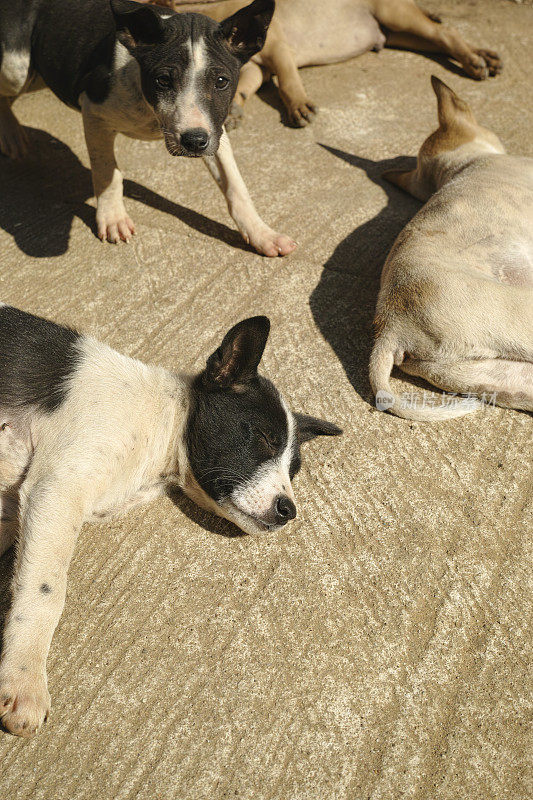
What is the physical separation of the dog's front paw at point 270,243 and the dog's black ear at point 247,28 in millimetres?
1053

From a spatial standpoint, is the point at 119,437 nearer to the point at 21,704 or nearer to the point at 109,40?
the point at 21,704

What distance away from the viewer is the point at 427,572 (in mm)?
2916

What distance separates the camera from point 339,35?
6.68m

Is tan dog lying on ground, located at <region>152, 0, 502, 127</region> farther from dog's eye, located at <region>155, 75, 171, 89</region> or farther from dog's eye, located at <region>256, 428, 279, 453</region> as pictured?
dog's eye, located at <region>256, 428, 279, 453</region>

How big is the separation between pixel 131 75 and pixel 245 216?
43.2 inches

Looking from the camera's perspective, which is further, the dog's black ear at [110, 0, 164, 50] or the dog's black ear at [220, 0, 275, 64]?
the dog's black ear at [220, 0, 275, 64]

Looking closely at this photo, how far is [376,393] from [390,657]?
1.37m

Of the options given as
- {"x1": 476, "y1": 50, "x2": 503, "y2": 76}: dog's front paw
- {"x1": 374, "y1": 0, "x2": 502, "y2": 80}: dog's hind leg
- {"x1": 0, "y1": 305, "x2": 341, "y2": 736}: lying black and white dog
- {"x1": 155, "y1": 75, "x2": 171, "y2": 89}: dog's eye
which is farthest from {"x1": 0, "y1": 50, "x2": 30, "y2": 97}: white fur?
{"x1": 476, "y1": 50, "x2": 503, "y2": 76}: dog's front paw

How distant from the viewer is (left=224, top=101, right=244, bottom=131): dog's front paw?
18.6ft

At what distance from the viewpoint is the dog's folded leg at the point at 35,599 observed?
2266 millimetres

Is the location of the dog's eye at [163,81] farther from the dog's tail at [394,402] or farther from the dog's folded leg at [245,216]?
the dog's tail at [394,402]

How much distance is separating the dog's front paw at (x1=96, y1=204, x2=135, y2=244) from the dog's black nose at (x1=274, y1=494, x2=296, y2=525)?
8.25ft

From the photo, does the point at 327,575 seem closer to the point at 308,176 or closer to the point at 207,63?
the point at 207,63

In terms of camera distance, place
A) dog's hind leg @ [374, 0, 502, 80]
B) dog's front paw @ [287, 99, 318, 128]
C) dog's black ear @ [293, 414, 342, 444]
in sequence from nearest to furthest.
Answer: dog's black ear @ [293, 414, 342, 444], dog's front paw @ [287, 99, 318, 128], dog's hind leg @ [374, 0, 502, 80]
